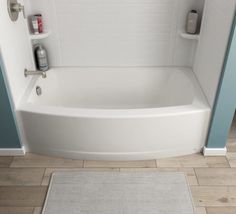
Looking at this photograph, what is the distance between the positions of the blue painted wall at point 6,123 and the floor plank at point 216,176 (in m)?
1.27

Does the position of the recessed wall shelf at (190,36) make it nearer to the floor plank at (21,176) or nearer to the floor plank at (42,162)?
the floor plank at (42,162)

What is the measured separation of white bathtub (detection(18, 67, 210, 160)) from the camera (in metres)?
1.62

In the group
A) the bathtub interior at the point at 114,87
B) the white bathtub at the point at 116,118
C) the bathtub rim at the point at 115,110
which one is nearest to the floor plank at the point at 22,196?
the white bathtub at the point at 116,118

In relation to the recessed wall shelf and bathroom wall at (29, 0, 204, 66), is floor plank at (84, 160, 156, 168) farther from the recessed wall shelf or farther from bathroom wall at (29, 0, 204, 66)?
the recessed wall shelf

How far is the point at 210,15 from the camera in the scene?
1702mm

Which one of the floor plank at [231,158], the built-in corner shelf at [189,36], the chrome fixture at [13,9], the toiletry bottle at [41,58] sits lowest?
the floor plank at [231,158]

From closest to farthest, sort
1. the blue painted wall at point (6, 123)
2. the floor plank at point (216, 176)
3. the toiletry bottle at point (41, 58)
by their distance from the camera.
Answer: the blue painted wall at point (6, 123) → the floor plank at point (216, 176) → the toiletry bottle at point (41, 58)

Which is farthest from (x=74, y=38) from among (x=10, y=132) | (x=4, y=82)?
(x=10, y=132)

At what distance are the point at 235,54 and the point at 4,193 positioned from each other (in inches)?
63.6

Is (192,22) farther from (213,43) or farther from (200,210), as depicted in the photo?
(200,210)

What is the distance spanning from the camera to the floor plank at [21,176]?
1640 mm

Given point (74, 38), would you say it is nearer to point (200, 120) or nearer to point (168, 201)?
point (200, 120)

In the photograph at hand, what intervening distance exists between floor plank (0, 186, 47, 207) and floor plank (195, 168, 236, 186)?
102cm

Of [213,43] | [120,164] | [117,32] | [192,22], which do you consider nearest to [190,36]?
[192,22]
